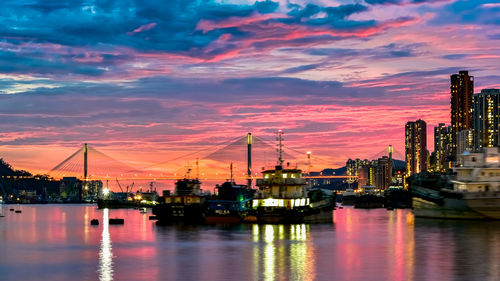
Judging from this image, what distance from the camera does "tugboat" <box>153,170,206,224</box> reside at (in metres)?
115

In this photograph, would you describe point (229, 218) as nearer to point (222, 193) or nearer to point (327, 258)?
point (222, 193)

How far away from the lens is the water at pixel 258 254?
5359cm

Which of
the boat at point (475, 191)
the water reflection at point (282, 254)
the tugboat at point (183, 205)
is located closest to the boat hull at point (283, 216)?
the water reflection at point (282, 254)

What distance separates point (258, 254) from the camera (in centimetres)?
6644

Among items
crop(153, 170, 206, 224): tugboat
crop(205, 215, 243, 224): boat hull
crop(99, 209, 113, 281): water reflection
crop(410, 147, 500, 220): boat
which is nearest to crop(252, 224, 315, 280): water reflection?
crop(99, 209, 113, 281): water reflection

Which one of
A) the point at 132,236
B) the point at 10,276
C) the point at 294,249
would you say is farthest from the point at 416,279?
the point at 132,236

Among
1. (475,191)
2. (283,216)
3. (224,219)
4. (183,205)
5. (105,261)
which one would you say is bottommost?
(105,261)

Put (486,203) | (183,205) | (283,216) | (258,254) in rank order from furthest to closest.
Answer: (183,205), (283,216), (486,203), (258,254)

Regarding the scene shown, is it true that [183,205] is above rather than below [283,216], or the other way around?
above

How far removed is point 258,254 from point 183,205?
49815mm

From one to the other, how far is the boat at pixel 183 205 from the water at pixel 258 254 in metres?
13.7

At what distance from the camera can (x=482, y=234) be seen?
85250 millimetres

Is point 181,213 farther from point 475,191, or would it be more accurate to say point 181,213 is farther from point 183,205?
point 475,191

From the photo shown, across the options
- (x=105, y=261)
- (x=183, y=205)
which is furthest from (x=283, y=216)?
(x=105, y=261)
